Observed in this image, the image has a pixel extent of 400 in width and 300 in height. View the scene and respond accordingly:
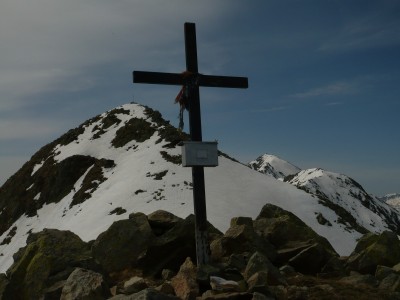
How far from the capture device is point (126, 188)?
3709cm

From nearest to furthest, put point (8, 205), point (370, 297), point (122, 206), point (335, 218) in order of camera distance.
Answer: point (370, 297)
point (122, 206)
point (335, 218)
point (8, 205)

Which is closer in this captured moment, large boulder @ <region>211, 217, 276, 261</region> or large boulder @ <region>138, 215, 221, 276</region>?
large boulder @ <region>211, 217, 276, 261</region>

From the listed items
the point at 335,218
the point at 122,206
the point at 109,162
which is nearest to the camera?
the point at 122,206

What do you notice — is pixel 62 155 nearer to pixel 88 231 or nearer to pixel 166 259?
pixel 88 231

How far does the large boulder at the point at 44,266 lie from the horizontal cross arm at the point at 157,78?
525cm

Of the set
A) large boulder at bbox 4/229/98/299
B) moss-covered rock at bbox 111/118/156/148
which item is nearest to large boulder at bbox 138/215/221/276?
large boulder at bbox 4/229/98/299

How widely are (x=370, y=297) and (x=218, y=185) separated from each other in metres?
27.1

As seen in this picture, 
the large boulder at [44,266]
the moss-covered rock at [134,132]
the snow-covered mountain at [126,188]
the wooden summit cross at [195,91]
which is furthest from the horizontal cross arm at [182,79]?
the moss-covered rock at [134,132]

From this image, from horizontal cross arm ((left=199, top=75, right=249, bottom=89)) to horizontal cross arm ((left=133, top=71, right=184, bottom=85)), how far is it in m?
0.71

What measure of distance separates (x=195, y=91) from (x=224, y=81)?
111 centimetres

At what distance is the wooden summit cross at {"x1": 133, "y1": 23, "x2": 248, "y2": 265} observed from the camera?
1129 cm

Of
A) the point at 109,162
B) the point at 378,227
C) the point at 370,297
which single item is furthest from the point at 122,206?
the point at 378,227

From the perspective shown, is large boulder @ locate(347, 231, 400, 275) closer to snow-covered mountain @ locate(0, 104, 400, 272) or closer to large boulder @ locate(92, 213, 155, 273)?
large boulder @ locate(92, 213, 155, 273)

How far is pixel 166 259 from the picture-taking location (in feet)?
43.1
